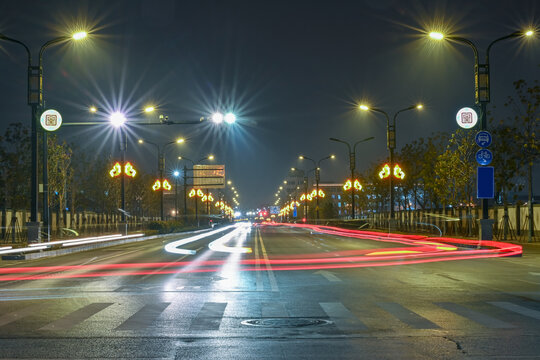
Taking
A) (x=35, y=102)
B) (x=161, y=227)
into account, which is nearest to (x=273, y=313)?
(x=35, y=102)

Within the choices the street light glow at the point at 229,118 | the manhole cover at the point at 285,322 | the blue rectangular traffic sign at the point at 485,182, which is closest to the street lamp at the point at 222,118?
the street light glow at the point at 229,118

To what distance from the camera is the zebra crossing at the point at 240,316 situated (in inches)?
374

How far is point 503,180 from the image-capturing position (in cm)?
3628

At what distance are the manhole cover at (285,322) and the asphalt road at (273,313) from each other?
0.06 feet

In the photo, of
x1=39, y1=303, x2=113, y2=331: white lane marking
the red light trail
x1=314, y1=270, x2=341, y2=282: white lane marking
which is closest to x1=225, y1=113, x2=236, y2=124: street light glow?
the red light trail

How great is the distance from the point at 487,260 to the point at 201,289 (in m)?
13.0

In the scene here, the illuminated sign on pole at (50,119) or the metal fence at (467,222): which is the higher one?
the illuminated sign on pole at (50,119)

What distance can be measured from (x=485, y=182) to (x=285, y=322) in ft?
66.4

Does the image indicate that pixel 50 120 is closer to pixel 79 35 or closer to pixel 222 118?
pixel 79 35

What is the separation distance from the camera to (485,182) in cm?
2802

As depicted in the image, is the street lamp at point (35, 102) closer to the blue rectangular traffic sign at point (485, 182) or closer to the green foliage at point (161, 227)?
the blue rectangular traffic sign at point (485, 182)

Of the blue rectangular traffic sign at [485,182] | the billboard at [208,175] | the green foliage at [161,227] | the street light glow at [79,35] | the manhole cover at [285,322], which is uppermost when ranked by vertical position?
the street light glow at [79,35]

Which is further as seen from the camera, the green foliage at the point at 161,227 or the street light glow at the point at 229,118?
the green foliage at the point at 161,227

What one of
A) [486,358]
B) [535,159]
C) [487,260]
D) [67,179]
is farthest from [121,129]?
[486,358]
